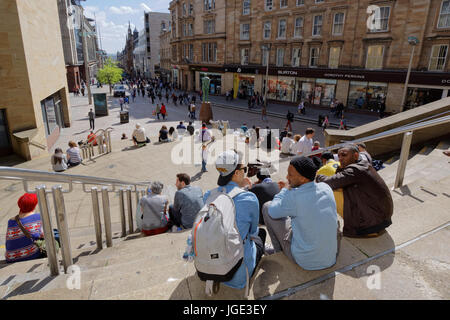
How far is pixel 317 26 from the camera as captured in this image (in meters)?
27.3

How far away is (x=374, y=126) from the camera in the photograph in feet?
30.1

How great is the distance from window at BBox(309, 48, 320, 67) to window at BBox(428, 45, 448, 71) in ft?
31.5

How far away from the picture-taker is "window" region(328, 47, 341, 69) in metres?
26.3

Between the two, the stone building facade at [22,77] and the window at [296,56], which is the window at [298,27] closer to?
the window at [296,56]

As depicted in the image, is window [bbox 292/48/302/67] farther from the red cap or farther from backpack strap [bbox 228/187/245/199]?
the red cap

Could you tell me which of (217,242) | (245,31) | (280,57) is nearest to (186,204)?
(217,242)

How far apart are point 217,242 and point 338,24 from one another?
29.0 metres

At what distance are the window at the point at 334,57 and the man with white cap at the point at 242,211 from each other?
2751cm

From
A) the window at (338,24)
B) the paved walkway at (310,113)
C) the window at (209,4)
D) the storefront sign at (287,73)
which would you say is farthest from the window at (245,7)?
the window at (338,24)

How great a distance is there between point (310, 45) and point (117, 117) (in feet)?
66.3

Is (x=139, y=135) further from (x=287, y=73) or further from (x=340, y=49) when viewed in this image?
(x=340, y=49)

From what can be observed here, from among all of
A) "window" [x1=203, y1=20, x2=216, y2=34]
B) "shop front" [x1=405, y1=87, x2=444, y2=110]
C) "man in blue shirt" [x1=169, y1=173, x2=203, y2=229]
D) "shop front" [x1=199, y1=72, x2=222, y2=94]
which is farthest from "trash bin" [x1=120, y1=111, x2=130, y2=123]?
"window" [x1=203, y1=20, x2=216, y2=34]

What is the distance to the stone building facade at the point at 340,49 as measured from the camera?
21.2 m
